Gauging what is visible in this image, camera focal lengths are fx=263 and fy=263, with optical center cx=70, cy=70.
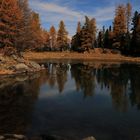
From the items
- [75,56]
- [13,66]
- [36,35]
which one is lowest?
[75,56]

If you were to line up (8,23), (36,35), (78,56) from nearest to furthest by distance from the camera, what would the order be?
(8,23)
(36,35)
(78,56)

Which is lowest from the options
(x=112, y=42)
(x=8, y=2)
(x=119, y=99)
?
(x=119, y=99)

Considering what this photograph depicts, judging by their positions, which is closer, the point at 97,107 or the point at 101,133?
the point at 101,133

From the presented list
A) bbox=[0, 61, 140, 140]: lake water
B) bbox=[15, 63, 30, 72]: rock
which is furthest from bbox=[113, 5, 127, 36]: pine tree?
bbox=[0, 61, 140, 140]: lake water

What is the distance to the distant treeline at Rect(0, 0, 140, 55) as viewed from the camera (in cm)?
4412

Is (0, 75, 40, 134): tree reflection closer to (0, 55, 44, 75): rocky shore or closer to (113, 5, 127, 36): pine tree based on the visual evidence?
(0, 55, 44, 75): rocky shore

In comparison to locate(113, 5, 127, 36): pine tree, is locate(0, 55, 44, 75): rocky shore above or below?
below

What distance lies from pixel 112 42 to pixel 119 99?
6432 cm

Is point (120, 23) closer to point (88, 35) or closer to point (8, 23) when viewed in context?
point (88, 35)

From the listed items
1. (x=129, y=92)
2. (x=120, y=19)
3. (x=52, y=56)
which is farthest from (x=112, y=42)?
(x=129, y=92)

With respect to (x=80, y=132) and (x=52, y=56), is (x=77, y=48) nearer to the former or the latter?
(x=52, y=56)

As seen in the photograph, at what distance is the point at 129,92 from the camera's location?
25000mm

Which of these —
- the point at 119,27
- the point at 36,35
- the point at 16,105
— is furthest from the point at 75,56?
the point at 16,105

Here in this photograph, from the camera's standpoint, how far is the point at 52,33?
117m
